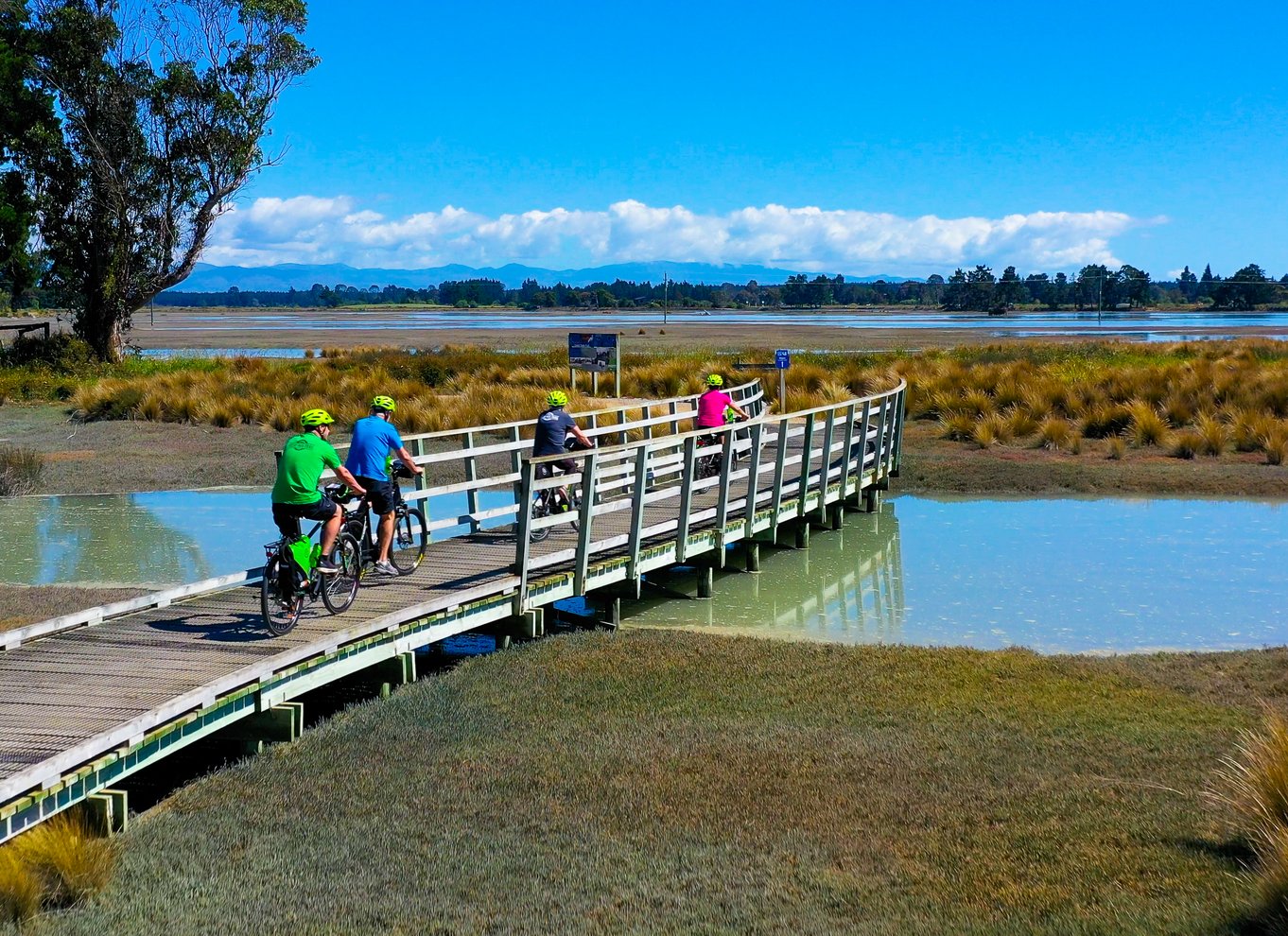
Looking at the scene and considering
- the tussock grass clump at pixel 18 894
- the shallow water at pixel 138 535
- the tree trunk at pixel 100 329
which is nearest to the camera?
the tussock grass clump at pixel 18 894

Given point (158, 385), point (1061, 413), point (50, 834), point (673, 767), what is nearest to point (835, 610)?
point (673, 767)

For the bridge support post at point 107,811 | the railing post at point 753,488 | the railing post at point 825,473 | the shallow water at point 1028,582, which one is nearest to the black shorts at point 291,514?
the bridge support post at point 107,811

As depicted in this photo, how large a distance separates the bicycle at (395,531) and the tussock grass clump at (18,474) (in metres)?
11.4

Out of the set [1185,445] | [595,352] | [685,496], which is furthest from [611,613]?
[1185,445]

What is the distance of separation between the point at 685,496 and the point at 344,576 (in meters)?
4.16

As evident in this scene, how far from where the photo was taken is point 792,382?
32.2 meters

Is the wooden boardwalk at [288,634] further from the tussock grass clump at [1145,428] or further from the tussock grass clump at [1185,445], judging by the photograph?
the tussock grass clump at [1145,428]

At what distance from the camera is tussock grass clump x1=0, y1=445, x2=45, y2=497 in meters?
21.2

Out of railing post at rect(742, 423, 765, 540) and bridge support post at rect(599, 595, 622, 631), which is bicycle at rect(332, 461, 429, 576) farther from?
railing post at rect(742, 423, 765, 540)

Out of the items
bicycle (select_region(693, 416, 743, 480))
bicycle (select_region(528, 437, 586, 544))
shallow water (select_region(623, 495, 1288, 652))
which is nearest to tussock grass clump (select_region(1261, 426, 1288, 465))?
shallow water (select_region(623, 495, 1288, 652))

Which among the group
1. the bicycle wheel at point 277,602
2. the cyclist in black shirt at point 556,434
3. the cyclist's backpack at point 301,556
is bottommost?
the bicycle wheel at point 277,602

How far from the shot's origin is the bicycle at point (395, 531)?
10883 millimetres

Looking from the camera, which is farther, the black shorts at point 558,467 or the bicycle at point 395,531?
the black shorts at point 558,467

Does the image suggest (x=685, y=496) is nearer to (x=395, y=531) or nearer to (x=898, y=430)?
(x=395, y=531)
